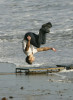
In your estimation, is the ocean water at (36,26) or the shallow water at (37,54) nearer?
the shallow water at (37,54)

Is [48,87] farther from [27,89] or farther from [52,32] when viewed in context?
[52,32]

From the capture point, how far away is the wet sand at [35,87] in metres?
10.9

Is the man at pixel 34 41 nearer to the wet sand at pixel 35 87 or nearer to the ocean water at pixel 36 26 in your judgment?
the wet sand at pixel 35 87

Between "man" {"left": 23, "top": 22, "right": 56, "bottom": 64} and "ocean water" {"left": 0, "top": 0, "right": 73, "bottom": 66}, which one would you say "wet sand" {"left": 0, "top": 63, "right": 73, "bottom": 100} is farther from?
"ocean water" {"left": 0, "top": 0, "right": 73, "bottom": 66}

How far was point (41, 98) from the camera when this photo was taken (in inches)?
416

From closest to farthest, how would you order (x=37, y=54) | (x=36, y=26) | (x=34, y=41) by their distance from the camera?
1. (x=34, y=41)
2. (x=37, y=54)
3. (x=36, y=26)

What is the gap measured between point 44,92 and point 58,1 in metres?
31.4

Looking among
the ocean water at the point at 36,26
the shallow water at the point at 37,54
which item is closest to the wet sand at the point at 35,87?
the shallow water at the point at 37,54

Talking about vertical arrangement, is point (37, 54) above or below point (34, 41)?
below

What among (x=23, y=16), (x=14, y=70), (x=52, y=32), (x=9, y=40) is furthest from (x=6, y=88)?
(x=23, y=16)

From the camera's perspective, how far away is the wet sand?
10859 millimetres

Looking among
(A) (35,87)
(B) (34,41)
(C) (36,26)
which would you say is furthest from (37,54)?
(C) (36,26)

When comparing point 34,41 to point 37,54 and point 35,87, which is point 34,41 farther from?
point 37,54

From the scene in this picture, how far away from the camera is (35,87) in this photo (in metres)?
12.7
